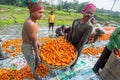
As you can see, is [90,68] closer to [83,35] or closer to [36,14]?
[83,35]

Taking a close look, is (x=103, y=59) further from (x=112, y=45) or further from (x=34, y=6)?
(x=34, y=6)

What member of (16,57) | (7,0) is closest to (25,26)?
(16,57)

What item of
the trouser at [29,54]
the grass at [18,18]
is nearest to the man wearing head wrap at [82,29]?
the trouser at [29,54]

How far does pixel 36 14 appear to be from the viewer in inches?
101

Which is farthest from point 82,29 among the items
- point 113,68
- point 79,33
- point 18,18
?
point 18,18

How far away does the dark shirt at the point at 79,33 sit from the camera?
11.0ft

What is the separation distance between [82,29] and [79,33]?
0.14m

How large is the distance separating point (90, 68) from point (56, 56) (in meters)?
1.42

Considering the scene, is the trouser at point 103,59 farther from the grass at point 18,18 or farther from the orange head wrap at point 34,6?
the grass at point 18,18

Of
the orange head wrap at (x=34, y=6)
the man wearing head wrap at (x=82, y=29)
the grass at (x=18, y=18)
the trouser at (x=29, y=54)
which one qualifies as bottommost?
the grass at (x=18, y=18)

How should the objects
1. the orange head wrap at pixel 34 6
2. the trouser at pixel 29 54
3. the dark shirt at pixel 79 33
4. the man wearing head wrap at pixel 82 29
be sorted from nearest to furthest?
the orange head wrap at pixel 34 6 < the trouser at pixel 29 54 < the man wearing head wrap at pixel 82 29 < the dark shirt at pixel 79 33

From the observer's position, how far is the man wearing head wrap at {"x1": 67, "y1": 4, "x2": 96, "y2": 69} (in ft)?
10.3

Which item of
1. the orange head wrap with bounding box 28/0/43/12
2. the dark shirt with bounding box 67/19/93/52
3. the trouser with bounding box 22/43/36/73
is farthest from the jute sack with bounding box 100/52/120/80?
the orange head wrap with bounding box 28/0/43/12

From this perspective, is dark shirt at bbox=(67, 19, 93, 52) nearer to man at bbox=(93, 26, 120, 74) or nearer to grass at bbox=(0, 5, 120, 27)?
man at bbox=(93, 26, 120, 74)
